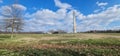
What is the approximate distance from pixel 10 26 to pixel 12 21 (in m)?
1.98

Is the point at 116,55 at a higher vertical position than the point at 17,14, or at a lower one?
lower

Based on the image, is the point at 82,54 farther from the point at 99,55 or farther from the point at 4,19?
the point at 4,19

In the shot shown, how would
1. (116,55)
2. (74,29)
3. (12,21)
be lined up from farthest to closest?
1. (74,29)
2. (12,21)
3. (116,55)

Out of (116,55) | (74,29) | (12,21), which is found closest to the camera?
(116,55)

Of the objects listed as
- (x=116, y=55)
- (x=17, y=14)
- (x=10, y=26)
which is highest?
(x=17, y=14)

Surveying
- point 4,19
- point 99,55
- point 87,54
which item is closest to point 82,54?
point 87,54

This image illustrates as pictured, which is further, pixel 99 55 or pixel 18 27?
pixel 18 27

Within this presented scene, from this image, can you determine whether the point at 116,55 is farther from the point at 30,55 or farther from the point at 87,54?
the point at 30,55

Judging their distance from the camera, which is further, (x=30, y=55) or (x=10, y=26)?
(x=10, y=26)

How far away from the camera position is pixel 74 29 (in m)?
66.9

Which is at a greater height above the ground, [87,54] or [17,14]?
[17,14]

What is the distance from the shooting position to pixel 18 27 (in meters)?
47.8

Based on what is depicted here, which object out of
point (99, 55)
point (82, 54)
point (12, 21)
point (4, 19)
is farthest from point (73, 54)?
point (4, 19)

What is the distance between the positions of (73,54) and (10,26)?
3822 centimetres
